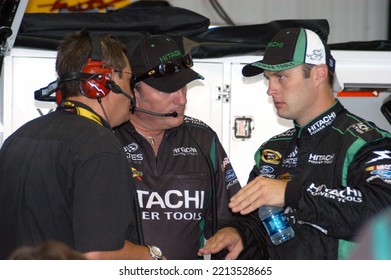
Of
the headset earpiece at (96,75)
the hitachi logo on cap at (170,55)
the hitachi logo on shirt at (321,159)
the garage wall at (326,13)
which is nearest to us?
the headset earpiece at (96,75)

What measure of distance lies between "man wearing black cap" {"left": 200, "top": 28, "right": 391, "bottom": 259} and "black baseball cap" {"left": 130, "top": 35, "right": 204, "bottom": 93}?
313mm

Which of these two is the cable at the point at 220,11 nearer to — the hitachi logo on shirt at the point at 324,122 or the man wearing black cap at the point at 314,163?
the man wearing black cap at the point at 314,163

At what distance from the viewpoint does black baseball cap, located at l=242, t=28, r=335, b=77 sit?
10.7ft

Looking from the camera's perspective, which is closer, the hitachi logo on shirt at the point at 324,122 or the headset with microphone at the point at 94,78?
the headset with microphone at the point at 94,78

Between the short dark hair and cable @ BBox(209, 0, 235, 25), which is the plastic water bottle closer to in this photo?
the short dark hair

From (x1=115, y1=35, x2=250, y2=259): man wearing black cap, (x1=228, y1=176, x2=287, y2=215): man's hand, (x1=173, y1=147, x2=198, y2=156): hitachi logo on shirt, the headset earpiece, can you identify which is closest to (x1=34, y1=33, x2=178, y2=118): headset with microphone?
the headset earpiece

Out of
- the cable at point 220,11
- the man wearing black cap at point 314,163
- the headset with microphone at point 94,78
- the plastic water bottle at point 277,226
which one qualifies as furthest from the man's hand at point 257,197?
the cable at point 220,11

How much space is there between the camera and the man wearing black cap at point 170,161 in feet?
11.4

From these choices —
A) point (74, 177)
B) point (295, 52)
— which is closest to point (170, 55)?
point (295, 52)

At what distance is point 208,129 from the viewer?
3.76 metres
